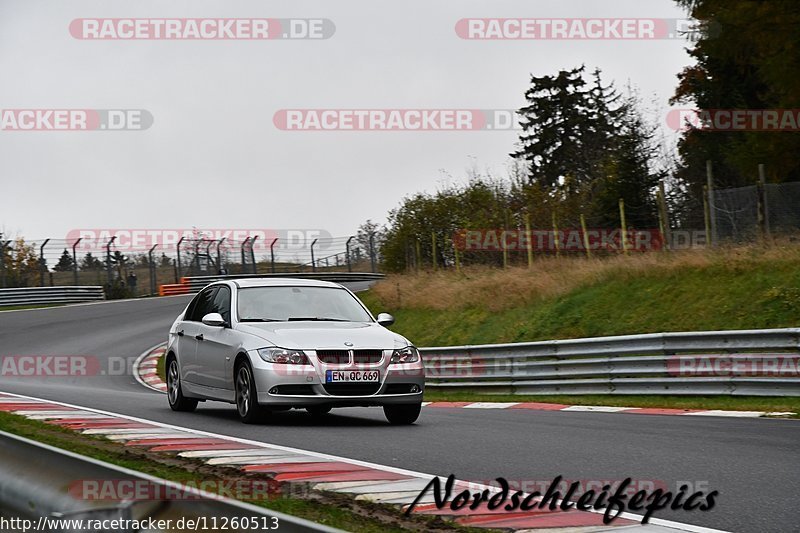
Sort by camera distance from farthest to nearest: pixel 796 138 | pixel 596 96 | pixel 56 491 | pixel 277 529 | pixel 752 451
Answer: pixel 596 96 < pixel 796 138 < pixel 752 451 < pixel 56 491 < pixel 277 529

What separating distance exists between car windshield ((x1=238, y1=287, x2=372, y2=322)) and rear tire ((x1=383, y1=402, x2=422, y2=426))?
1.11 m

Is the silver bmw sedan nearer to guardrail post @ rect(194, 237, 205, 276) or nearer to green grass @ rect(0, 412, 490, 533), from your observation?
green grass @ rect(0, 412, 490, 533)

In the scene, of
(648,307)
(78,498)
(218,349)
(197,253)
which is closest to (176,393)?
(218,349)

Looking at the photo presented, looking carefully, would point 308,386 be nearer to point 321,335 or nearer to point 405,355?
point 321,335

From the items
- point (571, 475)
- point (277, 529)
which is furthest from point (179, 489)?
point (571, 475)

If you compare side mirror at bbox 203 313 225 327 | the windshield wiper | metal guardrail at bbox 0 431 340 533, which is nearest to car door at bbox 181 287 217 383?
side mirror at bbox 203 313 225 327

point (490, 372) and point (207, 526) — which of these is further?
point (490, 372)

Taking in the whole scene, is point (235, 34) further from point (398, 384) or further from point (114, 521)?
point (114, 521)

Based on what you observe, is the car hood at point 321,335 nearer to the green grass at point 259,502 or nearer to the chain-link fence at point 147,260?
the green grass at point 259,502

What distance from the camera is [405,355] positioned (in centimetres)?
1112

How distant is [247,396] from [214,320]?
1015 mm

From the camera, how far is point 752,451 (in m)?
8.72

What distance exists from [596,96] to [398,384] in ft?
218

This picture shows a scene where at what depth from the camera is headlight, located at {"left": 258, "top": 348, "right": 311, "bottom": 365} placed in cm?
1064
